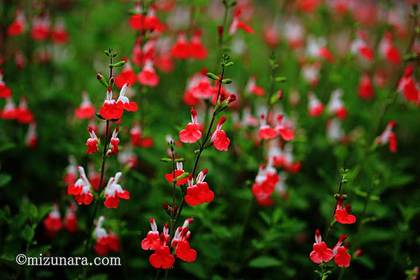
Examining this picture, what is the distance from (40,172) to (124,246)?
105 cm

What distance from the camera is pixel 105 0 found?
22.5ft

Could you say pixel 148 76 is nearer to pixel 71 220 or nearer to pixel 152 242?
pixel 71 220

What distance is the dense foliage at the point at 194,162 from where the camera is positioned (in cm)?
254

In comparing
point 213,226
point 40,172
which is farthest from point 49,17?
point 213,226

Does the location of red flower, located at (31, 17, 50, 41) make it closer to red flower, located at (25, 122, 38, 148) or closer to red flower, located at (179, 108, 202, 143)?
red flower, located at (25, 122, 38, 148)

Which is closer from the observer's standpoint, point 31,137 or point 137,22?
point 137,22

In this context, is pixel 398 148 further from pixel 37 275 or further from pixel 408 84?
pixel 37 275

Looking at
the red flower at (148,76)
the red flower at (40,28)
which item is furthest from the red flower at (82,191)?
the red flower at (40,28)

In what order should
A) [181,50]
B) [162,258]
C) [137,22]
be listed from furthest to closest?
1. [181,50]
2. [137,22]
3. [162,258]

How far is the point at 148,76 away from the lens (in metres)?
3.31

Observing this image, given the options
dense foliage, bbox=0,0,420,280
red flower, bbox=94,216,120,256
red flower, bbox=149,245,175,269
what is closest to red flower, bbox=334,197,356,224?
dense foliage, bbox=0,0,420,280

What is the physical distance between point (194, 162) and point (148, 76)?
73cm

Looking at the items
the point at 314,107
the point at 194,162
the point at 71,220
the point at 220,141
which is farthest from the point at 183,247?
the point at 314,107

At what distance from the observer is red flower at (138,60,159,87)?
3.28 m
